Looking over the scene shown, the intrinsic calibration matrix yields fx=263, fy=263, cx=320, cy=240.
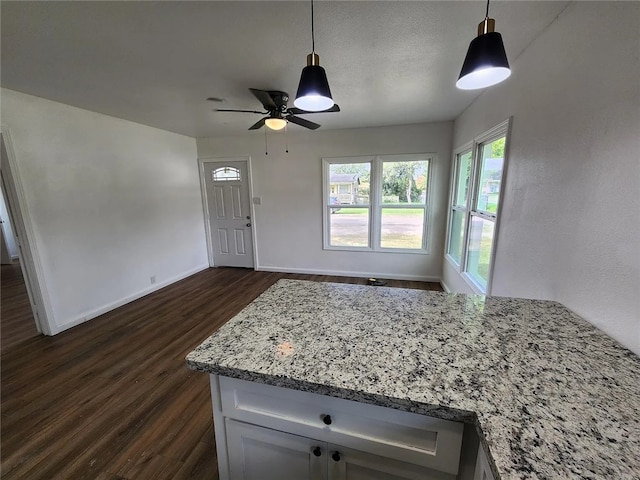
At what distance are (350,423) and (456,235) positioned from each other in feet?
11.2

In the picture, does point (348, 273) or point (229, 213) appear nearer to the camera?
point (348, 273)

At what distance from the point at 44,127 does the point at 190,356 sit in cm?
327

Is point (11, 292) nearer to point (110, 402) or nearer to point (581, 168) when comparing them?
point (110, 402)

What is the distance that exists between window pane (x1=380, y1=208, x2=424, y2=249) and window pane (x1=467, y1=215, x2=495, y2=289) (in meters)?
1.24

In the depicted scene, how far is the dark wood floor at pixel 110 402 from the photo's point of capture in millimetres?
1515

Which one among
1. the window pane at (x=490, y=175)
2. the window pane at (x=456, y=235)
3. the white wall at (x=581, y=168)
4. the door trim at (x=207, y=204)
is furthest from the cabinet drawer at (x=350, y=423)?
the door trim at (x=207, y=204)

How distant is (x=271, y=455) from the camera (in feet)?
3.30

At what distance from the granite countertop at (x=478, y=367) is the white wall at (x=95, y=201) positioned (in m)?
2.94

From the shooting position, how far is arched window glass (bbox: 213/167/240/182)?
4.75 metres

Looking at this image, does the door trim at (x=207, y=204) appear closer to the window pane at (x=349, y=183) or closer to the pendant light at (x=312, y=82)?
the window pane at (x=349, y=183)

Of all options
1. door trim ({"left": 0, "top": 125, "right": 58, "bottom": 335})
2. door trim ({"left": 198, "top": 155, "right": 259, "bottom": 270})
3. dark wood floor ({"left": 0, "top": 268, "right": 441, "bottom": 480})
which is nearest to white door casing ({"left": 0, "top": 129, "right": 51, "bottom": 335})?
door trim ({"left": 0, "top": 125, "right": 58, "bottom": 335})

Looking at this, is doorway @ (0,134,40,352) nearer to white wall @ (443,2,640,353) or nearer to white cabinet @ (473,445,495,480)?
white cabinet @ (473,445,495,480)

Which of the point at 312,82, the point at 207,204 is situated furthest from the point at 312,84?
the point at 207,204

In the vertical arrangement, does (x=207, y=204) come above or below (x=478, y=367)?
above
